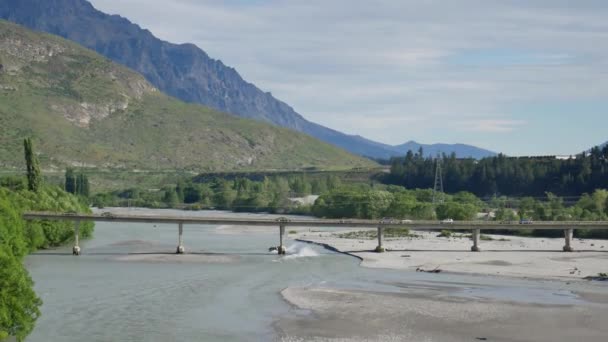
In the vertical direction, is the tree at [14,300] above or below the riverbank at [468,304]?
above

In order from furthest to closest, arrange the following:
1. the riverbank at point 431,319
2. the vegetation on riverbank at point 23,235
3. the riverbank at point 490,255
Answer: the riverbank at point 490,255 → the riverbank at point 431,319 → the vegetation on riverbank at point 23,235

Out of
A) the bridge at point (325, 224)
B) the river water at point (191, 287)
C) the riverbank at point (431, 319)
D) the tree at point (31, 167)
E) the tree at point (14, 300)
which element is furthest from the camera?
the tree at point (31, 167)

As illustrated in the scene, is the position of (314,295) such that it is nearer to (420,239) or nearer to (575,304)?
(575,304)

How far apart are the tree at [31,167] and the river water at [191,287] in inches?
522

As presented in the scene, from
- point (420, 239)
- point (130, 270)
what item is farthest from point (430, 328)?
point (420, 239)

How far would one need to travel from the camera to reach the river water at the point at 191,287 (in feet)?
194

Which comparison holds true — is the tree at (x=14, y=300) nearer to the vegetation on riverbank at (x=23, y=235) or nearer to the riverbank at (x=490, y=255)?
the vegetation on riverbank at (x=23, y=235)

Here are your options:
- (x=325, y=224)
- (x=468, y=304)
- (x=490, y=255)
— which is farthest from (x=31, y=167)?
(x=468, y=304)

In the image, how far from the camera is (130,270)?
306 ft

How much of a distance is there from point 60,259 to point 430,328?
187 feet

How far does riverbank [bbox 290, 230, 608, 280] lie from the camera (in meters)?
93.9

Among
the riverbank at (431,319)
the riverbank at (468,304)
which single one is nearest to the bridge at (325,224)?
the riverbank at (468,304)

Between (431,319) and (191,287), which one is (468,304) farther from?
(191,287)

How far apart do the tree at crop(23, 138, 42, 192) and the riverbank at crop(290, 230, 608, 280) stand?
140 feet
